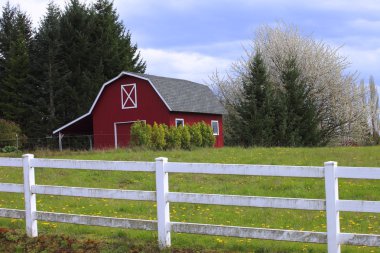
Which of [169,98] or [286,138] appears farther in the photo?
[286,138]

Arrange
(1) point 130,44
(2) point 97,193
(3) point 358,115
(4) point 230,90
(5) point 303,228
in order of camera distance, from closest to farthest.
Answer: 1. (2) point 97,193
2. (5) point 303,228
3. (3) point 358,115
4. (4) point 230,90
5. (1) point 130,44

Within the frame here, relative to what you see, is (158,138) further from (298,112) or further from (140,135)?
(298,112)

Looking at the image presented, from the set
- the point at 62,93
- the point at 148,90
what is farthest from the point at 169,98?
the point at 62,93

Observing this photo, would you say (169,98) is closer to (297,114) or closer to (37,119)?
(297,114)

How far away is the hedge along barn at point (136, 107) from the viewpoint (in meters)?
29.2

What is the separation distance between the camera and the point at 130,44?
48.8m

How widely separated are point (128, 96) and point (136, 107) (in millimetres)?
896

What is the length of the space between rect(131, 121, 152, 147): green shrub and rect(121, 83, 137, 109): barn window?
6330mm

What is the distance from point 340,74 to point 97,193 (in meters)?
36.5

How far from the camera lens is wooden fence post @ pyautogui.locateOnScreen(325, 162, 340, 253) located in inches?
227

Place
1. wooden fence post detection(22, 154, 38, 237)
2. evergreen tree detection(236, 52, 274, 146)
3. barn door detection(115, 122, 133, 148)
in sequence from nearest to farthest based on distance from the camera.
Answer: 1. wooden fence post detection(22, 154, 38, 237)
2. barn door detection(115, 122, 133, 148)
3. evergreen tree detection(236, 52, 274, 146)

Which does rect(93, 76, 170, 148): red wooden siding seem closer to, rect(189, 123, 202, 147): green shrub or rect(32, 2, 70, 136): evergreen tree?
rect(189, 123, 202, 147): green shrub

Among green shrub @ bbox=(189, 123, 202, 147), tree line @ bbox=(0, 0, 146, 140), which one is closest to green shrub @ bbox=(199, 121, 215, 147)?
green shrub @ bbox=(189, 123, 202, 147)

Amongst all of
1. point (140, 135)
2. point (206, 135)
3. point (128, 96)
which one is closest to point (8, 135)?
point (128, 96)
